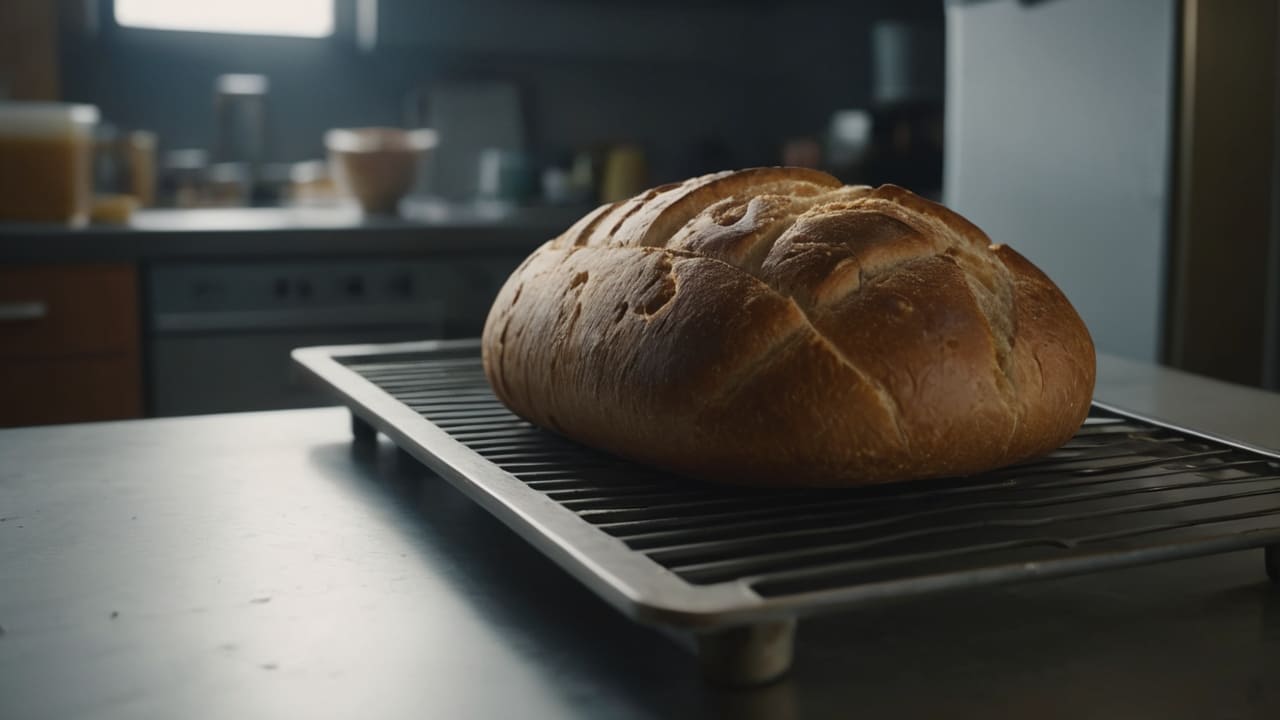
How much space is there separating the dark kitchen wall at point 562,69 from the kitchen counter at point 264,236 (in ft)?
3.96

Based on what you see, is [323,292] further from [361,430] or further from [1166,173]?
[361,430]

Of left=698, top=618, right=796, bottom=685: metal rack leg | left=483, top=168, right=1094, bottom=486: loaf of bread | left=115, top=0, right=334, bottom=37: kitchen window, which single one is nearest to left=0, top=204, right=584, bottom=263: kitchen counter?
left=115, top=0, right=334, bottom=37: kitchen window

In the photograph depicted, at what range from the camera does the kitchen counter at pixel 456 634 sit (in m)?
0.46

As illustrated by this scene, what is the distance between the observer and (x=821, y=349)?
62 centimetres

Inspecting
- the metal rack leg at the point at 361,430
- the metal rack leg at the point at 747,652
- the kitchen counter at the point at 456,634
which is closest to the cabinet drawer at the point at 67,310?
the metal rack leg at the point at 361,430

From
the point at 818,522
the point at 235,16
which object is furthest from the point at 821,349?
the point at 235,16

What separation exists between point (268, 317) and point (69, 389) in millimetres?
407

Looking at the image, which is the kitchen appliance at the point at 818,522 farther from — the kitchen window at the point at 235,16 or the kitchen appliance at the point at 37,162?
the kitchen window at the point at 235,16

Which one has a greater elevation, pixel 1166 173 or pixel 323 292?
pixel 1166 173

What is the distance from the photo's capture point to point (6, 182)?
101 inches

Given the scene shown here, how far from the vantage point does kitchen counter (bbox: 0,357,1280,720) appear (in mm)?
458

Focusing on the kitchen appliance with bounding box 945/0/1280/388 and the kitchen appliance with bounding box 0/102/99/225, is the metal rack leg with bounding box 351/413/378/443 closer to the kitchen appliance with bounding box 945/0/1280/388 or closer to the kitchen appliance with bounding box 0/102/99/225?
the kitchen appliance with bounding box 945/0/1280/388

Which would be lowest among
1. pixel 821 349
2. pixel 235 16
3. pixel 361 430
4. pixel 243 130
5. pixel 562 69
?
pixel 361 430

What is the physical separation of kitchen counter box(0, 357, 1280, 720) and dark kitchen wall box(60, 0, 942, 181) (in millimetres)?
3427
